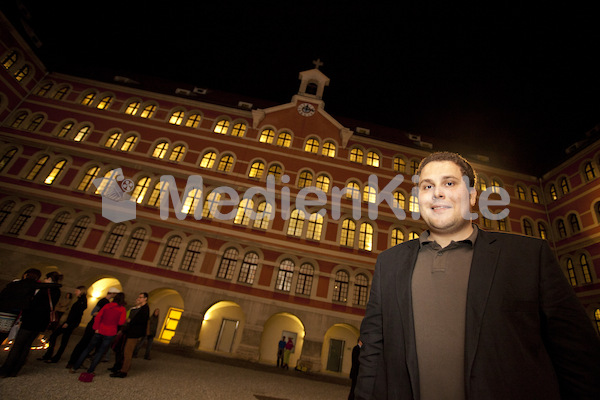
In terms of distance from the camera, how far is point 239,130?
1855 centimetres

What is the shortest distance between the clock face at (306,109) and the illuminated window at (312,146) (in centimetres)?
209

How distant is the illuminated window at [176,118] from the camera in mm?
18562

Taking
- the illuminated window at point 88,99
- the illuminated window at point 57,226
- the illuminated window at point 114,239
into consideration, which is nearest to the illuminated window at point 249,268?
the illuminated window at point 114,239

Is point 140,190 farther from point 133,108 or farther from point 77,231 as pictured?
point 133,108

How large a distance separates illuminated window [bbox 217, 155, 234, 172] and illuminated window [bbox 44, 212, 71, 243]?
29.6ft

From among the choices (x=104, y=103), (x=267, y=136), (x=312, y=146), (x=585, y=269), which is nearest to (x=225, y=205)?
(x=267, y=136)

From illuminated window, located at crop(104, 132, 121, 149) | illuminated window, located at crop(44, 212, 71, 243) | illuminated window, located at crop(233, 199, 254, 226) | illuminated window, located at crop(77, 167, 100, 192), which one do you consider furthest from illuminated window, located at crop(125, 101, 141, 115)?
illuminated window, located at crop(233, 199, 254, 226)

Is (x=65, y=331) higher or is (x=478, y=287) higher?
(x=478, y=287)

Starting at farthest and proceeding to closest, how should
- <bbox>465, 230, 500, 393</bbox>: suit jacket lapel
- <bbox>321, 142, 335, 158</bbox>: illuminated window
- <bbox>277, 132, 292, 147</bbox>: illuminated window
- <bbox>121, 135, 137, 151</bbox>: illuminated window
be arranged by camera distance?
<bbox>321, 142, 335, 158</bbox>: illuminated window < <bbox>277, 132, 292, 147</bbox>: illuminated window < <bbox>121, 135, 137, 151</bbox>: illuminated window < <bbox>465, 230, 500, 393</bbox>: suit jacket lapel

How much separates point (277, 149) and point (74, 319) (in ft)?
44.8

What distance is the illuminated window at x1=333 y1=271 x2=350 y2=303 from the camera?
14.3m

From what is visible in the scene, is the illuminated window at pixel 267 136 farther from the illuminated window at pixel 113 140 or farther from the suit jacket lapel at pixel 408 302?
the suit jacket lapel at pixel 408 302

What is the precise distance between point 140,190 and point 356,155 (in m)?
14.5

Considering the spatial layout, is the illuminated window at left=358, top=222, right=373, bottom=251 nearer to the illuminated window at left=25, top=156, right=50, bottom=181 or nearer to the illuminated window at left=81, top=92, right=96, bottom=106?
the illuminated window at left=25, top=156, right=50, bottom=181
